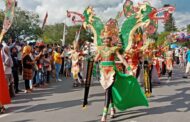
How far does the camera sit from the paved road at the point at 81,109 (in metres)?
8.27

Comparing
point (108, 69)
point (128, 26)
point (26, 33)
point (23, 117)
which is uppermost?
point (26, 33)

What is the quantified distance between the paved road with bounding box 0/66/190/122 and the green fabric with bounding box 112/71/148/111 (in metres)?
0.23

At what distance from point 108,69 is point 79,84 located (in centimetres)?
787

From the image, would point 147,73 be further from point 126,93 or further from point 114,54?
point 114,54

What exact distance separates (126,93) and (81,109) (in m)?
1.54

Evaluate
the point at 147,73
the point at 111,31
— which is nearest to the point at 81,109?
the point at 111,31

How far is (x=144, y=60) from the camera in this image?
12.1 meters

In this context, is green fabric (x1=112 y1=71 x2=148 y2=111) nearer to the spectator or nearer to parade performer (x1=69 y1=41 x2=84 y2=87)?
the spectator

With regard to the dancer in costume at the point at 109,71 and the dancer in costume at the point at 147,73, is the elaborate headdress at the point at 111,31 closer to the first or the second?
the dancer in costume at the point at 109,71

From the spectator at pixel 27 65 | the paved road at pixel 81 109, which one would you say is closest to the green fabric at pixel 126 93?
the paved road at pixel 81 109

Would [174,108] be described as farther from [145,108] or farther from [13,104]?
[13,104]

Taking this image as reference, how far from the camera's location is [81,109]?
31.4ft

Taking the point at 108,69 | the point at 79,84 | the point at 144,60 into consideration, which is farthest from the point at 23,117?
the point at 79,84

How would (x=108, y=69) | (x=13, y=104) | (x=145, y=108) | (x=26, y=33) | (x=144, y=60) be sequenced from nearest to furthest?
(x=108, y=69) → (x=145, y=108) → (x=13, y=104) → (x=144, y=60) → (x=26, y=33)
